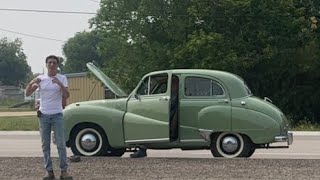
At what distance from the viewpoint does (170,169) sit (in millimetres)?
9773

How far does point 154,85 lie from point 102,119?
3.91ft

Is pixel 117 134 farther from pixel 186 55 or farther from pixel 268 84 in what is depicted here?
pixel 268 84

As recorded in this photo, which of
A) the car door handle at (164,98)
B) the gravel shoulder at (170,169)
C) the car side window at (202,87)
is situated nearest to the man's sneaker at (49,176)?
the gravel shoulder at (170,169)

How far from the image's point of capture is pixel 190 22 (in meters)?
32.5

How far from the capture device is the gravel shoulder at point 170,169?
910 centimetres

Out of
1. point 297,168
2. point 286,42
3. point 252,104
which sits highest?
point 286,42

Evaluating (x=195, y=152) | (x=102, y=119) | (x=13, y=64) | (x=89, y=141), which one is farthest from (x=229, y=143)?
(x=13, y=64)

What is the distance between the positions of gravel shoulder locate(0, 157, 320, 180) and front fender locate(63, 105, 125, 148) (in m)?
1.10

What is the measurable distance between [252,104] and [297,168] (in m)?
2.30

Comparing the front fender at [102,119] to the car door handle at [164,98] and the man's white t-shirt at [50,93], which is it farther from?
the man's white t-shirt at [50,93]

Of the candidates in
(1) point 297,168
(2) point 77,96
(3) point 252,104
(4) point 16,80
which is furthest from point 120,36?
(4) point 16,80

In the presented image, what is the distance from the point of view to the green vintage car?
11.8 meters

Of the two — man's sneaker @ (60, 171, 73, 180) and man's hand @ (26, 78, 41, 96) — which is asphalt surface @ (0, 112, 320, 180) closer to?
man's sneaker @ (60, 171, 73, 180)

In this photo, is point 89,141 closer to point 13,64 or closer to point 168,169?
point 168,169
